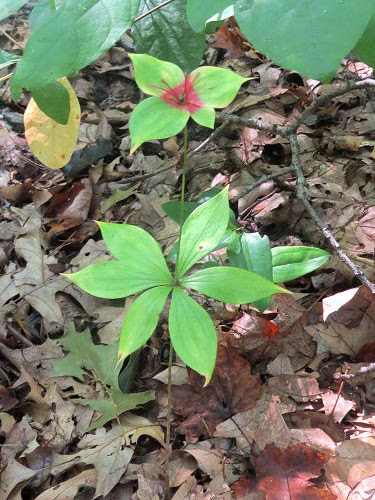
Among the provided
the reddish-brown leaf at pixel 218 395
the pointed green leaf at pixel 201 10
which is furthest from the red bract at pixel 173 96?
the reddish-brown leaf at pixel 218 395

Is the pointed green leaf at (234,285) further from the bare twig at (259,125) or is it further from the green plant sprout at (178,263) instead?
the bare twig at (259,125)

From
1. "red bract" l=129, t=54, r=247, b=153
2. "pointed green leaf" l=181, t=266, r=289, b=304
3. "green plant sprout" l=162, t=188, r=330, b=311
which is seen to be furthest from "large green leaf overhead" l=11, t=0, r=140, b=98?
"green plant sprout" l=162, t=188, r=330, b=311

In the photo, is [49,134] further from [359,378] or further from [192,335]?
[359,378]

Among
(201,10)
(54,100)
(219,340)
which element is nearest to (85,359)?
(219,340)

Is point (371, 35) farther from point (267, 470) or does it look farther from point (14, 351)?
point (14, 351)

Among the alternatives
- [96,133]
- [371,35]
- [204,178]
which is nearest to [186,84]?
[371,35]

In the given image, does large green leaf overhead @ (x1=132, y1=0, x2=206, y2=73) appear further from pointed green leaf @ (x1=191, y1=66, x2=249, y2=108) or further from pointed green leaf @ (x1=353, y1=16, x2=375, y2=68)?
pointed green leaf @ (x1=353, y1=16, x2=375, y2=68)
